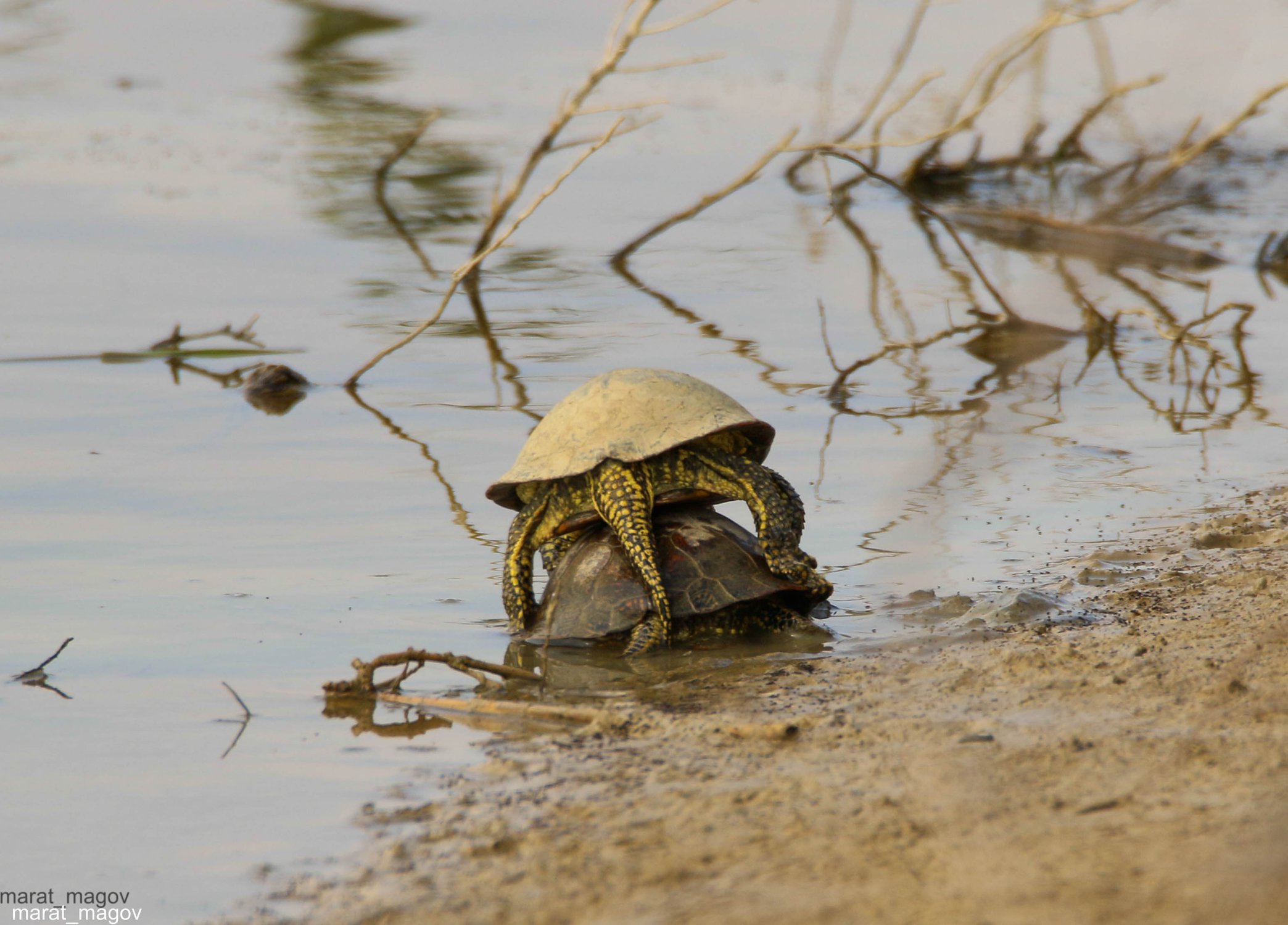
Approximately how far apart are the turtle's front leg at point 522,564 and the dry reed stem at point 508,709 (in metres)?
0.66

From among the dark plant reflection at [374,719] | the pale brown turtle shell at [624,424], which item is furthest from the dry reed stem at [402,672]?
the pale brown turtle shell at [624,424]

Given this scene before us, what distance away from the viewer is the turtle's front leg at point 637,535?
14.0ft

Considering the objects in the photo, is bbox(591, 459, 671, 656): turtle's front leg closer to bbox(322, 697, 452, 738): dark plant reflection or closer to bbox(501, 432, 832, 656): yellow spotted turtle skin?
bbox(501, 432, 832, 656): yellow spotted turtle skin

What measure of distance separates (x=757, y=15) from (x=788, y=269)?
15.6m

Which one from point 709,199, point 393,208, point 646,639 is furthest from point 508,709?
point 393,208

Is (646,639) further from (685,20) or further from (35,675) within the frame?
(685,20)

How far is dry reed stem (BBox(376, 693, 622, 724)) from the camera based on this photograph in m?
3.56

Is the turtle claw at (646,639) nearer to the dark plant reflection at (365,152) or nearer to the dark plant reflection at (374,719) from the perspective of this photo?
the dark plant reflection at (374,719)

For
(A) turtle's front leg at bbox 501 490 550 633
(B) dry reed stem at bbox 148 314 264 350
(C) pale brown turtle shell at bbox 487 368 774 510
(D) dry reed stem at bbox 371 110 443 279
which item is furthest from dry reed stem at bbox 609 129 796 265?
(A) turtle's front leg at bbox 501 490 550 633

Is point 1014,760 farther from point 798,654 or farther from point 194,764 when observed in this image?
point 194,764

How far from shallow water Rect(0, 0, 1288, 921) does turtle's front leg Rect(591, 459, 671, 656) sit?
614 millimetres

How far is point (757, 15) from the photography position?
81.9ft

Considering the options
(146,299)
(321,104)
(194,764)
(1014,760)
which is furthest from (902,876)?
(321,104)

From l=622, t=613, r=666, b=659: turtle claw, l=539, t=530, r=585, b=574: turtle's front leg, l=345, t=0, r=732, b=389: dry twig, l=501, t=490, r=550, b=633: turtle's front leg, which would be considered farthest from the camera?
l=345, t=0, r=732, b=389: dry twig
